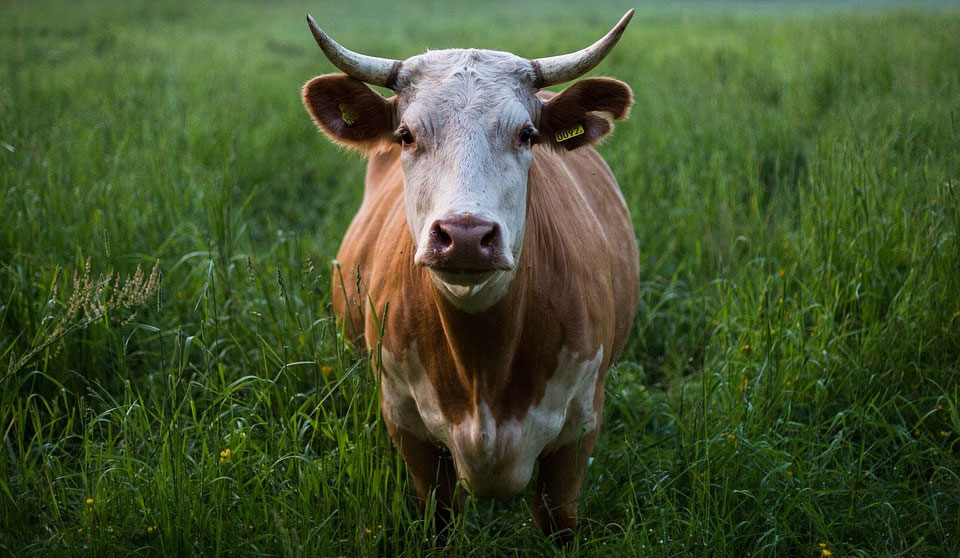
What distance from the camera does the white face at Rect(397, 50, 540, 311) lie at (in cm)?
214

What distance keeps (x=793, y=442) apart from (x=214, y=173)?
4.10 m

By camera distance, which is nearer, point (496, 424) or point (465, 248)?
point (465, 248)

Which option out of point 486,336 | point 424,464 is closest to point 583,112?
point 486,336

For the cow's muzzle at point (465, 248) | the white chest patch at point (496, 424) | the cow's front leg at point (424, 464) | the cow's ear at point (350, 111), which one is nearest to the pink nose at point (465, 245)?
the cow's muzzle at point (465, 248)

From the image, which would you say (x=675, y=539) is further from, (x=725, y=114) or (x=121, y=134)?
(x=121, y=134)

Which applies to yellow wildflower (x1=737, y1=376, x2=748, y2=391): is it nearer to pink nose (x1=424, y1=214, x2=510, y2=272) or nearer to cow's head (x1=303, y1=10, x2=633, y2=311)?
cow's head (x1=303, y1=10, x2=633, y2=311)

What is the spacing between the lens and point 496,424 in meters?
2.62

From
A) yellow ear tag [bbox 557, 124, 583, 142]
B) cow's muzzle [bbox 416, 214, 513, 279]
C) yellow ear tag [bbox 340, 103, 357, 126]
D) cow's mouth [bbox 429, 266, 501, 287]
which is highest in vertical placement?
yellow ear tag [bbox 340, 103, 357, 126]

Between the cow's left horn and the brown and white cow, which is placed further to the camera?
the cow's left horn

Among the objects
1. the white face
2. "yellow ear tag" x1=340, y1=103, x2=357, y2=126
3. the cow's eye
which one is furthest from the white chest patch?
"yellow ear tag" x1=340, y1=103, x2=357, y2=126

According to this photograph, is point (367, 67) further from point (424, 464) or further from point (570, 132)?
point (424, 464)

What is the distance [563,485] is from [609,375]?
727mm

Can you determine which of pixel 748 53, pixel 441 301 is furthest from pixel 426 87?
pixel 748 53

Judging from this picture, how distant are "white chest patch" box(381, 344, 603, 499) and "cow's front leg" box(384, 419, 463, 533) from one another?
0.05 meters
